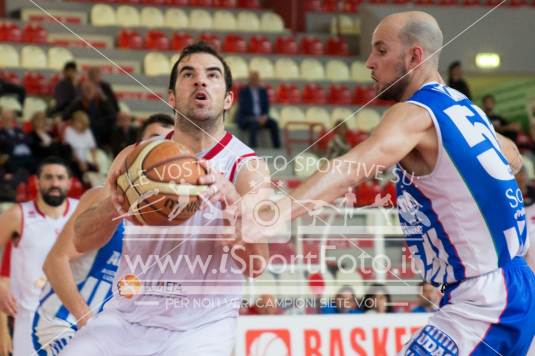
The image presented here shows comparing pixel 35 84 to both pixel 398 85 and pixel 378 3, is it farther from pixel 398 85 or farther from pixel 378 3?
pixel 398 85

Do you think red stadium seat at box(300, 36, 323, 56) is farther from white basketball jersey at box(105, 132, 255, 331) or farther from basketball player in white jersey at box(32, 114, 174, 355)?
white basketball jersey at box(105, 132, 255, 331)

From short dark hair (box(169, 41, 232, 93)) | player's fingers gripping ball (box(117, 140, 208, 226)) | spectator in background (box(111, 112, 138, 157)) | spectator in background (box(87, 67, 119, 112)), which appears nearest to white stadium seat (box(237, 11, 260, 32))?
spectator in background (box(87, 67, 119, 112))

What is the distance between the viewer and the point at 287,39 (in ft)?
58.4

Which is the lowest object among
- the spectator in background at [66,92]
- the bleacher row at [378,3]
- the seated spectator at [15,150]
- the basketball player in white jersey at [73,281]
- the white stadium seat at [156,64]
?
the basketball player in white jersey at [73,281]

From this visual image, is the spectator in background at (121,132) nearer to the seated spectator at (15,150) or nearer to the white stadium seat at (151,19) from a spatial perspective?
the seated spectator at (15,150)

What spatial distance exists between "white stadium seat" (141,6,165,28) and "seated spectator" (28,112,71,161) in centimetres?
523

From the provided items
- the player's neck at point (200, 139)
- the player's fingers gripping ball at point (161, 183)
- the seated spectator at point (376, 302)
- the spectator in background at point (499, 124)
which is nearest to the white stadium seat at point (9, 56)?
the spectator in background at point (499, 124)

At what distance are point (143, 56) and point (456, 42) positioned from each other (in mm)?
5237

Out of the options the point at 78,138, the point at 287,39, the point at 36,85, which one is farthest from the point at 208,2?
the point at 78,138

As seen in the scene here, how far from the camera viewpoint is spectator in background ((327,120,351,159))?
41.6 feet

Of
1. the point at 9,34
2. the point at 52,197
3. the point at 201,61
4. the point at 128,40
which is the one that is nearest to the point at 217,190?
the point at 201,61

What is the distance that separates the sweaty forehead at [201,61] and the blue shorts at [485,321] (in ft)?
5.17

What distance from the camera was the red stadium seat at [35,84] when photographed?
15086mm

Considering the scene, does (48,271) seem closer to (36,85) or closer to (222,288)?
(222,288)
